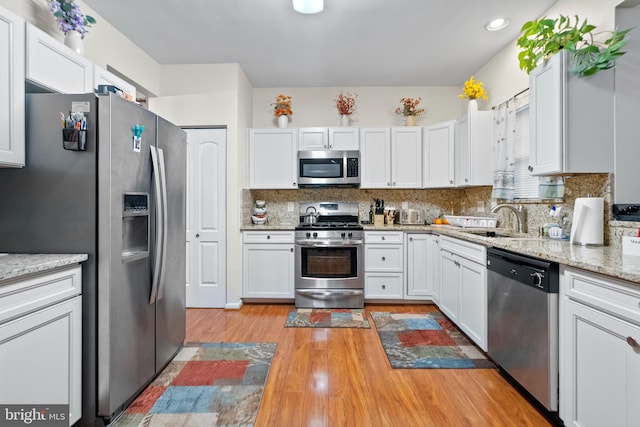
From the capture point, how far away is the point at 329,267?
366cm

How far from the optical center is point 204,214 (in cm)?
367

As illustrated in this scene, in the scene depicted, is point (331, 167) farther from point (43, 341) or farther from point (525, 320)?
point (43, 341)

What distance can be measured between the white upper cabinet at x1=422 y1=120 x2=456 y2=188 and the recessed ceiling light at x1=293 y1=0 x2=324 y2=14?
2.04 meters

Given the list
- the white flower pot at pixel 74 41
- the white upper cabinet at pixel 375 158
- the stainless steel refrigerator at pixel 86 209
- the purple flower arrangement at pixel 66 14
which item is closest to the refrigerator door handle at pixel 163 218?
the stainless steel refrigerator at pixel 86 209

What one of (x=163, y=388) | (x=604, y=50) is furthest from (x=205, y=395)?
(x=604, y=50)

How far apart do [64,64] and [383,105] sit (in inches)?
137

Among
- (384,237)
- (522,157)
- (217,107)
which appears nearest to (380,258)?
(384,237)

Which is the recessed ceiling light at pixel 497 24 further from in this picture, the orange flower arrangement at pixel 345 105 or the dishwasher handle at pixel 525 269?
the dishwasher handle at pixel 525 269

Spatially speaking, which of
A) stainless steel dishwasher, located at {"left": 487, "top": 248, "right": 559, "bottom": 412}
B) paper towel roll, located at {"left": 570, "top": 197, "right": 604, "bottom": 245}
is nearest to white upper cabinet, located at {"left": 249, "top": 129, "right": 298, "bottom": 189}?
stainless steel dishwasher, located at {"left": 487, "top": 248, "right": 559, "bottom": 412}

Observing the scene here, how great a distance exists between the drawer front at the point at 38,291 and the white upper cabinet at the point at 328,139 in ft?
9.40

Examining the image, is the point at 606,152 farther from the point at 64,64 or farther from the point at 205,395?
the point at 64,64

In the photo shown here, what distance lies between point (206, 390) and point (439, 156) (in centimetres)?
337

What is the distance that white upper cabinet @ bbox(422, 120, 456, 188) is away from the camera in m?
3.73

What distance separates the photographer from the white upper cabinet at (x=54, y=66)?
1660 millimetres
